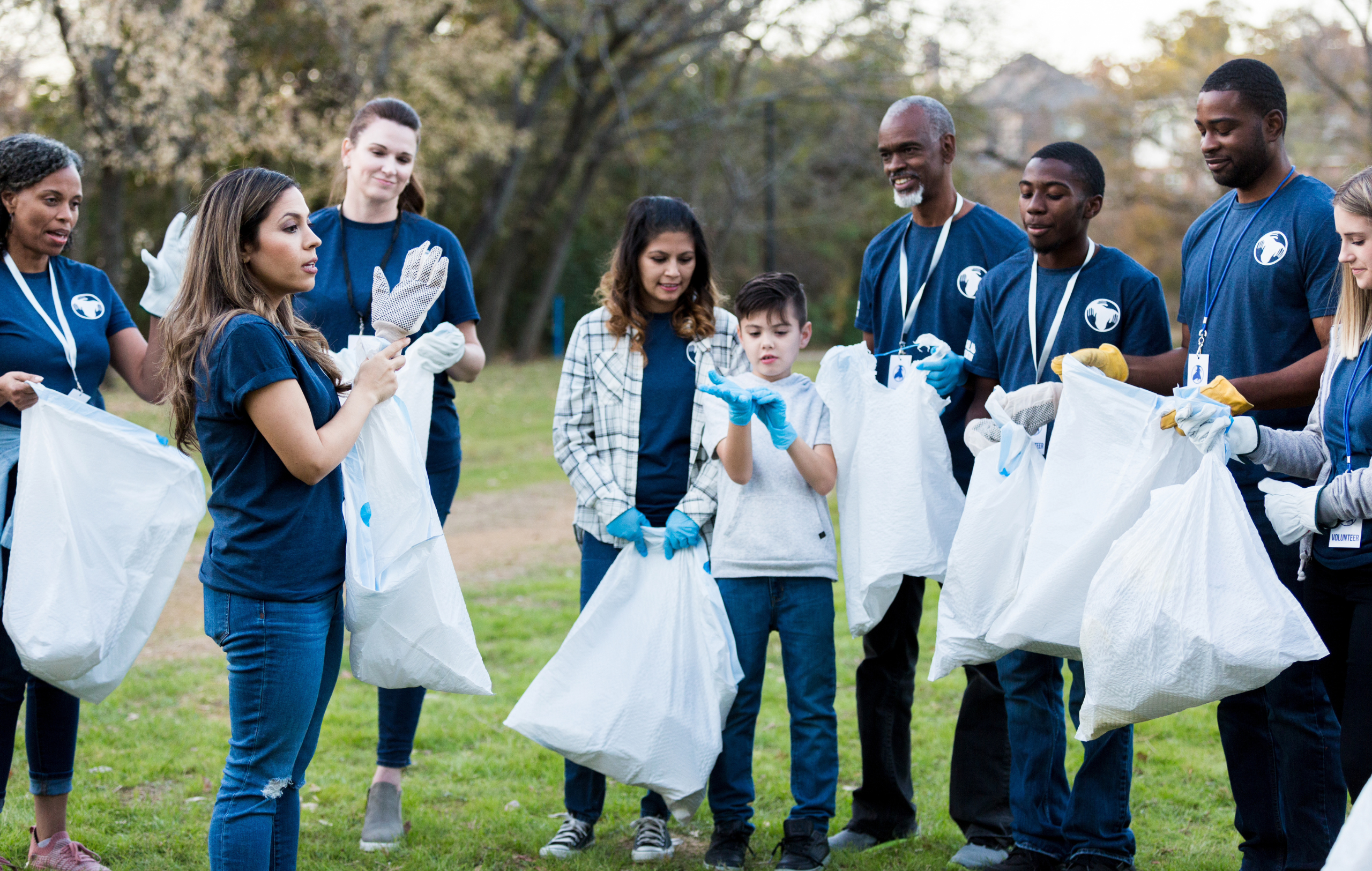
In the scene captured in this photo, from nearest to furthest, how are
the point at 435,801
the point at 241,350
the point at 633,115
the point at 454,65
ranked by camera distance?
the point at 241,350 < the point at 435,801 < the point at 454,65 < the point at 633,115

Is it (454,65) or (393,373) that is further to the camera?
(454,65)

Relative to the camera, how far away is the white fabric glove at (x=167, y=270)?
3.31 metres

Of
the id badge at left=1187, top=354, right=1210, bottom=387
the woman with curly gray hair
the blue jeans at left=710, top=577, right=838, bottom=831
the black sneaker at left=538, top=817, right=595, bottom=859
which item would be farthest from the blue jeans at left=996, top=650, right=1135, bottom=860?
the woman with curly gray hair

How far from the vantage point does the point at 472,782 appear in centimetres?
411

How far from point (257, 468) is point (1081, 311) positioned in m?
2.05

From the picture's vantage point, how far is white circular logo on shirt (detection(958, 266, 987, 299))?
338 centimetres

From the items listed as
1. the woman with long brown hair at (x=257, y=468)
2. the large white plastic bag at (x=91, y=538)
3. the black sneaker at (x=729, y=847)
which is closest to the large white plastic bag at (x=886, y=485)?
the black sneaker at (x=729, y=847)

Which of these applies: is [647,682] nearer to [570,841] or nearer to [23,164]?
[570,841]

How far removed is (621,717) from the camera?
315 cm

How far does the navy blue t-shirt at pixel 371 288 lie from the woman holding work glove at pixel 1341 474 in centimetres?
209

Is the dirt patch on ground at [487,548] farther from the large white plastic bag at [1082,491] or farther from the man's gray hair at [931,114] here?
the large white plastic bag at [1082,491]

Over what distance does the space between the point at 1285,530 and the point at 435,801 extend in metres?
2.76

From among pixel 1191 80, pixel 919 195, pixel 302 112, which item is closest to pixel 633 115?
pixel 302 112

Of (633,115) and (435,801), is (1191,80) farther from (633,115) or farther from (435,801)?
(435,801)
